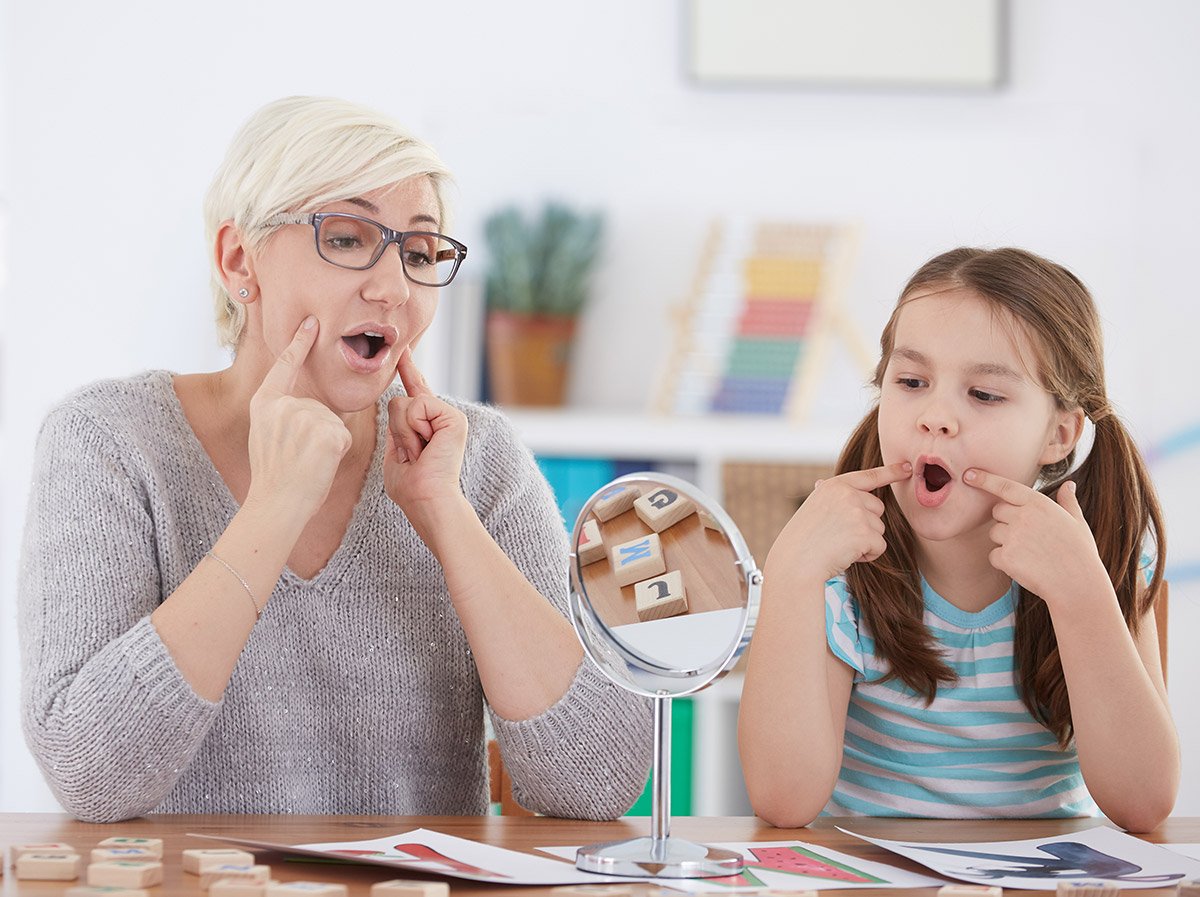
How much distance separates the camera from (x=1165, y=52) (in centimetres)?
323

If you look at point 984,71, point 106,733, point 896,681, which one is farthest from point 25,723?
point 984,71

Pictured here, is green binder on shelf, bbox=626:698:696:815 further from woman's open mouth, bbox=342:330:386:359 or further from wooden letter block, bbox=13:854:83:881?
wooden letter block, bbox=13:854:83:881

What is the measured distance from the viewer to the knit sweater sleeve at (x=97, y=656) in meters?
1.16

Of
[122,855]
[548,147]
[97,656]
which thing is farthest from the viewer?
[548,147]

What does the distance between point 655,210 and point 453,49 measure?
626mm

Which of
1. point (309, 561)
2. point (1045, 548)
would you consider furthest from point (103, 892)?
point (1045, 548)

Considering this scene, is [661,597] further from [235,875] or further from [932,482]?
[932,482]

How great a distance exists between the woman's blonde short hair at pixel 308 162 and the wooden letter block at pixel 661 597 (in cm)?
58

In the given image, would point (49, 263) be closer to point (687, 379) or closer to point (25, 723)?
point (687, 379)

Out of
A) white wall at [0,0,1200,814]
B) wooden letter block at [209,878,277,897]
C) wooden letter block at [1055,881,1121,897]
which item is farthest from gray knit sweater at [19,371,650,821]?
white wall at [0,0,1200,814]

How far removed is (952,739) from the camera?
140 cm

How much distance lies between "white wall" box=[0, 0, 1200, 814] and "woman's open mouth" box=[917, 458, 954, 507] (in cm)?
190

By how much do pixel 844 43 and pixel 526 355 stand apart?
3.47ft

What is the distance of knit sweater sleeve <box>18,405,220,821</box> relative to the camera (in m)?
1.16
